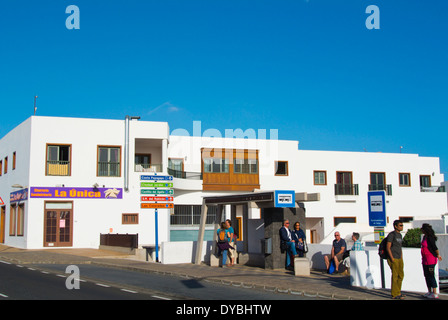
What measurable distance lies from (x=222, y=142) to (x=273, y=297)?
27381 millimetres

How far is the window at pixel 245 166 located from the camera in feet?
127

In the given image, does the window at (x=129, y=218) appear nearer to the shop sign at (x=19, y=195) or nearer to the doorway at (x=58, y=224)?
the doorway at (x=58, y=224)

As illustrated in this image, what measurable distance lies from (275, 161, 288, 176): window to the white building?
78 millimetres

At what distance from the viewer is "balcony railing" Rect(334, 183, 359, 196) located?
42.2m

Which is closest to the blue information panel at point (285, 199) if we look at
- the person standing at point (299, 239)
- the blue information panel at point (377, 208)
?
the person standing at point (299, 239)

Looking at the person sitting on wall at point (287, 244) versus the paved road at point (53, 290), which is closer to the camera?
the paved road at point (53, 290)

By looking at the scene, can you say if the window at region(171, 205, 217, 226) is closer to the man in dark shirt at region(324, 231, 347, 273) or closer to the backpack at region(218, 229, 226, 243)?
the backpack at region(218, 229, 226, 243)

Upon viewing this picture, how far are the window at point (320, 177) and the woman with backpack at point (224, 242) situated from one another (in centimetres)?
2372

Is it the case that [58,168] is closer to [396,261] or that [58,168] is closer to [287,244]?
[287,244]

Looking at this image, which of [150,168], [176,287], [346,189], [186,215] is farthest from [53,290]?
[346,189]

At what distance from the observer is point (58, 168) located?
3150 centimetres

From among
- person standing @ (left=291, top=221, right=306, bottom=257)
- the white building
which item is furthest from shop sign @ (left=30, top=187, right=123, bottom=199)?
person standing @ (left=291, top=221, right=306, bottom=257)
